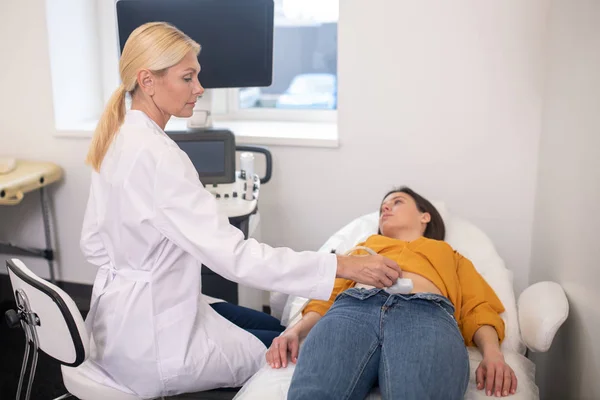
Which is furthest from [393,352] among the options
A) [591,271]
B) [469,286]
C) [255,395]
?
[591,271]

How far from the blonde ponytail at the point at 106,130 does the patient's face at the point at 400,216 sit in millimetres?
862

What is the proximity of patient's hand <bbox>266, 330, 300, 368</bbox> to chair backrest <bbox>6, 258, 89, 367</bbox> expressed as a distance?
1.43 feet

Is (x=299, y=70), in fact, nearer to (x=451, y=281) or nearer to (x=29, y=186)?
(x=29, y=186)

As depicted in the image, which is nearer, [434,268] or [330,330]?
[330,330]

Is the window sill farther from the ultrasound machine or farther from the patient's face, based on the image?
→ the patient's face

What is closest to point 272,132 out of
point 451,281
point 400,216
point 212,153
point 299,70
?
point 299,70

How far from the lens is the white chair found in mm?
1443

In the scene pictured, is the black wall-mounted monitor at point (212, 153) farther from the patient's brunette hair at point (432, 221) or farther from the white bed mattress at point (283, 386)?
the white bed mattress at point (283, 386)

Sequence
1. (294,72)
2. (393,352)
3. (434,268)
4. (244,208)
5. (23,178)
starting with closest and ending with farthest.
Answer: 1. (393,352)
2. (434,268)
3. (244,208)
4. (23,178)
5. (294,72)

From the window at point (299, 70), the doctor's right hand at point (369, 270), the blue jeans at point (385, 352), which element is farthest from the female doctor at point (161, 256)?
the window at point (299, 70)

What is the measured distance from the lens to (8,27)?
2803 mm

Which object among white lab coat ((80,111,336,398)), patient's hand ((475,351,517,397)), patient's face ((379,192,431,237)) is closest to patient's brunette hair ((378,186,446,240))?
patient's face ((379,192,431,237))

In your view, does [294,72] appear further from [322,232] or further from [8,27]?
[8,27]

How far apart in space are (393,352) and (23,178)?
178cm
